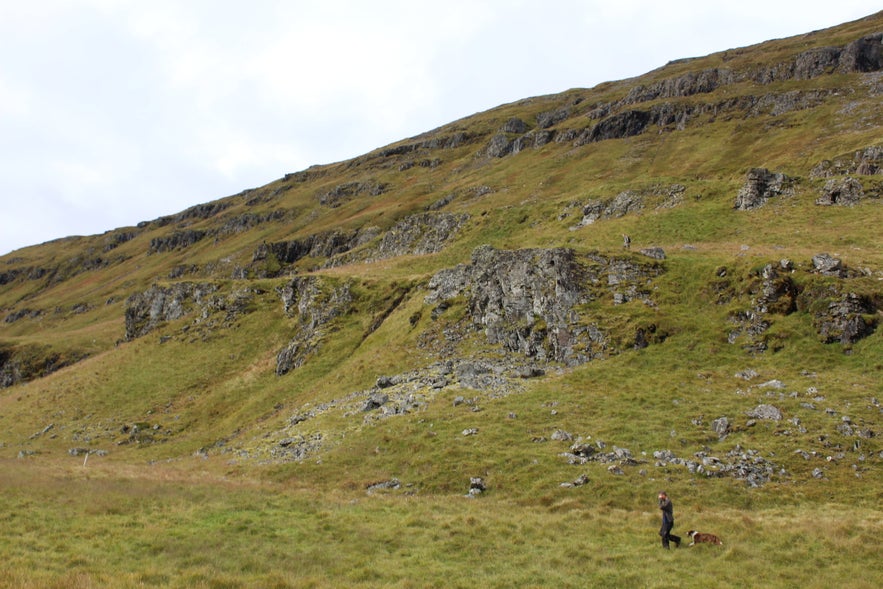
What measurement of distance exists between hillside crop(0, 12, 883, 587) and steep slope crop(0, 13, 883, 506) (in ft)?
0.74

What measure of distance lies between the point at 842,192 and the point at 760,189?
326 inches

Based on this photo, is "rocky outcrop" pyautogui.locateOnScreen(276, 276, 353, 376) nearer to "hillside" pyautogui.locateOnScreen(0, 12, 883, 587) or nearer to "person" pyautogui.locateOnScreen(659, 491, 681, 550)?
"hillside" pyautogui.locateOnScreen(0, 12, 883, 587)

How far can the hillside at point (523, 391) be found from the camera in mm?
19156

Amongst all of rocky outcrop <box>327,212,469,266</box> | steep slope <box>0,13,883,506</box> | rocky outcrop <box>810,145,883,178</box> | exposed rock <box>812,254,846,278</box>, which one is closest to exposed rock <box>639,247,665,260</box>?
steep slope <box>0,13,883,506</box>

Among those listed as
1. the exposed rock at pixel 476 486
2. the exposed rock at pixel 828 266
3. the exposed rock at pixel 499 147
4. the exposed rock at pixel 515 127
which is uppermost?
the exposed rock at pixel 515 127

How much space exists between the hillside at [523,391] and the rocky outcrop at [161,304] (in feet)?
2.13

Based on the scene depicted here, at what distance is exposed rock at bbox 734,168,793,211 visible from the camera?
60531 mm

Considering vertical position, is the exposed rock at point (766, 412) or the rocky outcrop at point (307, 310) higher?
the rocky outcrop at point (307, 310)

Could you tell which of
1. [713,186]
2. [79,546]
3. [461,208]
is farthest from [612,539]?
[461,208]

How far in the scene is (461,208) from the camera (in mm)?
107875

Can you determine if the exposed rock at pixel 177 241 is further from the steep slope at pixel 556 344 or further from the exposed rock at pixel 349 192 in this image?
the steep slope at pixel 556 344

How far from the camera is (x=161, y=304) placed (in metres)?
80.4

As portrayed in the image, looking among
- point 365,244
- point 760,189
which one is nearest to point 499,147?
point 365,244

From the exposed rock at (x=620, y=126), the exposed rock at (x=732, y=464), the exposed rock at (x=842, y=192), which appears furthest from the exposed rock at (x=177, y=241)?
the exposed rock at (x=732, y=464)
